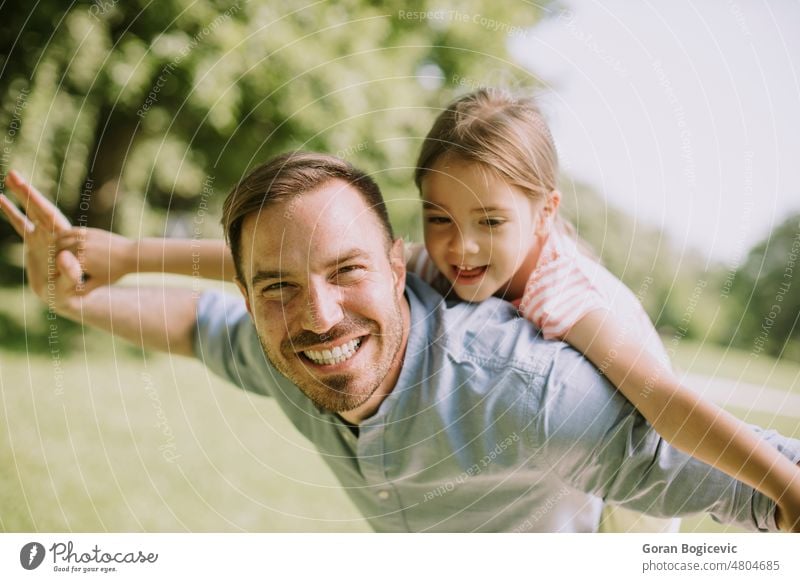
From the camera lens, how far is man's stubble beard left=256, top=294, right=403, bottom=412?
76 cm

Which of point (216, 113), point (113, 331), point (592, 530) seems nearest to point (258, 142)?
point (216, 113)

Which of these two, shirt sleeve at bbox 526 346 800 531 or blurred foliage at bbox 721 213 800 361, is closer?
shirt sleeve at bbox 526 346 800 531

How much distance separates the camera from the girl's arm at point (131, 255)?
844 mm

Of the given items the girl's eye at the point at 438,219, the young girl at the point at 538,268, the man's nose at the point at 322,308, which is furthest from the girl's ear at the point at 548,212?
the man's nose at the point at 322,308

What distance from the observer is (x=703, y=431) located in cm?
67

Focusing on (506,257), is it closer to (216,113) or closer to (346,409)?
(346,409)

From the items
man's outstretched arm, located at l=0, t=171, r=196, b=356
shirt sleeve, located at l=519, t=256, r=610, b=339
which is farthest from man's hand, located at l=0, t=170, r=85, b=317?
shirt sleeve, located at l=519, t=256, r=610, b=339

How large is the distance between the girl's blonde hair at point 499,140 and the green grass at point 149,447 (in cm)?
42

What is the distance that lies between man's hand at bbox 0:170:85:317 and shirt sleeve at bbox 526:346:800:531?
0.56 metres

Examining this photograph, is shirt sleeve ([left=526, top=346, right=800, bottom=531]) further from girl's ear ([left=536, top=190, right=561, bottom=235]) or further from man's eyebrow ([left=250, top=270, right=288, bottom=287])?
man's eyebrow ([left=250, top=270, right=288, bottom=287])
